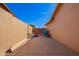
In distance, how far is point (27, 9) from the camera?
15.1 ft

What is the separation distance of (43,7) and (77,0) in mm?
1794

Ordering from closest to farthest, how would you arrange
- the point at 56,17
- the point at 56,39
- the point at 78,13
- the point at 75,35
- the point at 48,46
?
the point at 78,13 < the point at 75,35 < the point at 48,46 < the point at 56,39 < the point at 56,17

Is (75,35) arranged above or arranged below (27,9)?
below

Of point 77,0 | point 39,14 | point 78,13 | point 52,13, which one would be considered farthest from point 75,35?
point 52,13

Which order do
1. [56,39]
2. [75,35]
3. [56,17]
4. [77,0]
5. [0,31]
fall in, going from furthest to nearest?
[56,17], [56,39], [75,35], [77,0], [0,31]

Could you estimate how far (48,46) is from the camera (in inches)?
193

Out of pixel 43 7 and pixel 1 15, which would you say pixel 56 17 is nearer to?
pixel 43 7

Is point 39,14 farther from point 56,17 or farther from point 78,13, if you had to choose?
point 78,13

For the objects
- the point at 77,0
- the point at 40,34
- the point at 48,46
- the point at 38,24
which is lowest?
the point at 48,46

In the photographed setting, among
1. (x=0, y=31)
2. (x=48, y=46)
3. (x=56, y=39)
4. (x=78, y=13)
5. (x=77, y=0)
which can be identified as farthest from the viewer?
(x=56, y=39)

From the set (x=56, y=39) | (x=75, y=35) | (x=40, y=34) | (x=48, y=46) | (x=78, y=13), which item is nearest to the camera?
(x=78, y=13)

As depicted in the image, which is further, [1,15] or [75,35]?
[75,35]

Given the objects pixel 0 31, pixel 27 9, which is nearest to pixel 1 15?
pixel 0 31

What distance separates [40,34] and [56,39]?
1129 mm
